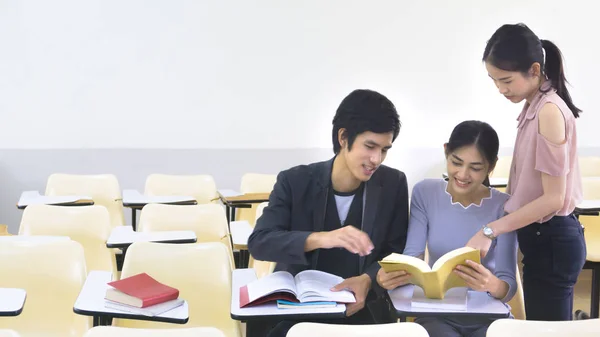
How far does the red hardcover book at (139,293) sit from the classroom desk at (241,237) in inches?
40.1

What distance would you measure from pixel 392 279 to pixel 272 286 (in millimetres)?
398

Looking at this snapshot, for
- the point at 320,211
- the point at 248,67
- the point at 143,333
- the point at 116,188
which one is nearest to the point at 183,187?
the point at 116,188

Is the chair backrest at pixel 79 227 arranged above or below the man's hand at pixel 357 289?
below

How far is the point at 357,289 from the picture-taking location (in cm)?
210

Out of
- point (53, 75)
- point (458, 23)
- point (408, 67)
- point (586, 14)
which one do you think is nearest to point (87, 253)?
point (53, 75)

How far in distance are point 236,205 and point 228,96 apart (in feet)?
6.72

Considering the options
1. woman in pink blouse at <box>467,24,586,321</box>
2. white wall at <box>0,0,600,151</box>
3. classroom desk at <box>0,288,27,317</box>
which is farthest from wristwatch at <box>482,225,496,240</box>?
white wall at <box>0,0,600,151</box>

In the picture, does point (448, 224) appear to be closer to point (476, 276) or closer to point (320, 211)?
point (476, 276)

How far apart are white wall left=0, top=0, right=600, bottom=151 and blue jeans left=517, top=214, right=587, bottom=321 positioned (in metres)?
4.17

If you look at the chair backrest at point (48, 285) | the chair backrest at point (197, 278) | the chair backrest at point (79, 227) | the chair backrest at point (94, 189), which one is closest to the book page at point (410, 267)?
the chair backrest at point (197, 278)

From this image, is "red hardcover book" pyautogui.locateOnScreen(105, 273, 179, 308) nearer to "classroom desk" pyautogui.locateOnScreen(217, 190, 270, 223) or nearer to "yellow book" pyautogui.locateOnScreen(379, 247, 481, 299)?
"yellow book" pyautogui.locateOnScreen(379, 247, 481, 299)

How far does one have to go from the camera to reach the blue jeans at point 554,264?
7.26ft

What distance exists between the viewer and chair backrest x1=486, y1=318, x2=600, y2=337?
66.2 inches

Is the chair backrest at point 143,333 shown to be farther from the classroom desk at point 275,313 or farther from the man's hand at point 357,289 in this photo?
the man's hand at point 357,289
